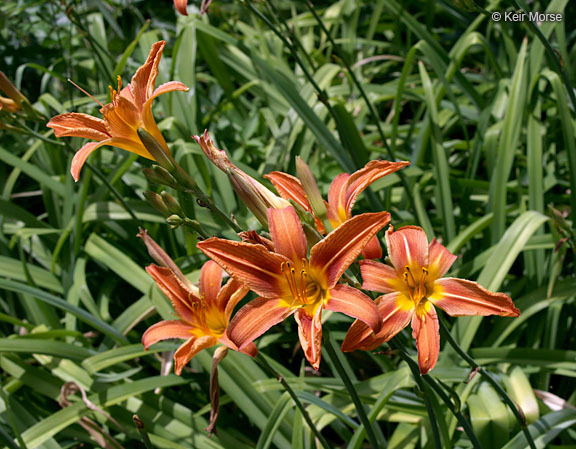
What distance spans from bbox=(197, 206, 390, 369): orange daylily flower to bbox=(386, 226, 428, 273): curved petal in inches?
4.9

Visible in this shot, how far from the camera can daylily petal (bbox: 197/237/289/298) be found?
2.46 ft

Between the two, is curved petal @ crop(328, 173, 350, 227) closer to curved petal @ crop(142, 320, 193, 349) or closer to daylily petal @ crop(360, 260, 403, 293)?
daylily petal @ crop(360, 260, 403, 293)

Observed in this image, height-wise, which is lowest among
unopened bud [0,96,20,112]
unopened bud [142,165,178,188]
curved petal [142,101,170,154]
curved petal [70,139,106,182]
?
unopened bud [142,165,178,188]

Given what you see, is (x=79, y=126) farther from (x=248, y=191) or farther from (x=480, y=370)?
(x=480, y=370)

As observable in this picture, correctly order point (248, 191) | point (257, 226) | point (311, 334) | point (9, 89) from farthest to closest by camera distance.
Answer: point (257, 226) < point (9, 89) < point (248, 191) < point (311, 334)

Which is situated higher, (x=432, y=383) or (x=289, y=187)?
(x=289, y=187)

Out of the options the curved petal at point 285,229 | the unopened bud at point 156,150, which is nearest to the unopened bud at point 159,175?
the unopened bud at point 156,150

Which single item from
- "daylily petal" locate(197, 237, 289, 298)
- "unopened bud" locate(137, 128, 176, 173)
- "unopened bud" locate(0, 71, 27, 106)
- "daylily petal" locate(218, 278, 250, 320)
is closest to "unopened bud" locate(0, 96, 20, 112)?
"unopened bud" locate(0, 71, 27, 106)

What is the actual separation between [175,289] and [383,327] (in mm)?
400

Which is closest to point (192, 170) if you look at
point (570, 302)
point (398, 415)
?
point (398, 415)

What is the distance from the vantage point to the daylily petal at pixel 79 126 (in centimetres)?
98

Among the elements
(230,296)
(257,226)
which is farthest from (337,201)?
(257,226)

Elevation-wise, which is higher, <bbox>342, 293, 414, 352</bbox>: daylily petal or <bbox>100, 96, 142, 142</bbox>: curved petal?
<bbox>100, 96, 142, 142</bbox>: curved petal

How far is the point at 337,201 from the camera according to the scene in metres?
0.94
